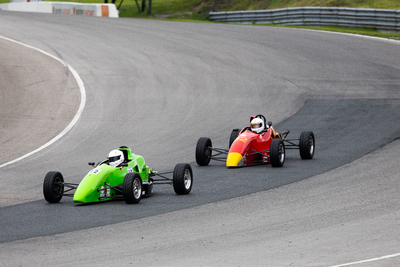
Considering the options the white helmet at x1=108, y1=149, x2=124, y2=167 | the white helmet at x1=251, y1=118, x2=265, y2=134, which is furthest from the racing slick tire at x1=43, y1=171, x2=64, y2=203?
the white helmet at x1=251, y1=118, x2=265, y2=134

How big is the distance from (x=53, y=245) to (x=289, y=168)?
307 inches

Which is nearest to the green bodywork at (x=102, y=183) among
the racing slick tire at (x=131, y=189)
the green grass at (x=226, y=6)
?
the racing slick tire at (x=131, y=189)

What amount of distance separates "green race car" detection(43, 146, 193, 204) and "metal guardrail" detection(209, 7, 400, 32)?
89.9 feet

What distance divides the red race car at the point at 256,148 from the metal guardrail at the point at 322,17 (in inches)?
885

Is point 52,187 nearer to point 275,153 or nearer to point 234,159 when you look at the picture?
point 234,159

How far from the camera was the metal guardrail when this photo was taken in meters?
36.5

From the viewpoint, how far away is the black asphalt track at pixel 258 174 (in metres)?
10.6

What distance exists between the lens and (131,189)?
11594 mm

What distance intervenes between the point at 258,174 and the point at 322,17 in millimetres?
28123

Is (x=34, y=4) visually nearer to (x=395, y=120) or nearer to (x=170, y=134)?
(x=170, y=134)

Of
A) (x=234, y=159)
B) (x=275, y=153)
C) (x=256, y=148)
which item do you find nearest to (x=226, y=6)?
(x=256, y=148)

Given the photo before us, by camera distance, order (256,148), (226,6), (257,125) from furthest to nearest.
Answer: (226,6), (257,125), (256,148)

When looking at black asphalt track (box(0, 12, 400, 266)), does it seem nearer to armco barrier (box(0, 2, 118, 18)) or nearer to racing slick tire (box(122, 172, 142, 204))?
racing slick tire (box(122, 172, 142, 204))

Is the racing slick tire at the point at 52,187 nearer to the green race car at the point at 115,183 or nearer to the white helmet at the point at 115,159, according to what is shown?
the green race car at the point at 115,183
